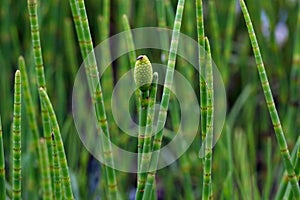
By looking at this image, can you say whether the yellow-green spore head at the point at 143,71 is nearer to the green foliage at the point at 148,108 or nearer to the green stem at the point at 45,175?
the green foliage at the point at 148,108

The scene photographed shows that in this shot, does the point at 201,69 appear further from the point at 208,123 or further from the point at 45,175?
the point at 45,175

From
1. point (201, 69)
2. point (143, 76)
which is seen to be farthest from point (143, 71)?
point (201, 69)

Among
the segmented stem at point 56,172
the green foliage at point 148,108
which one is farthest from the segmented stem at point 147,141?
the segmented stem at point 56,172

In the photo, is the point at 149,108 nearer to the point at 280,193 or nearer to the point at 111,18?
the point at 280,193

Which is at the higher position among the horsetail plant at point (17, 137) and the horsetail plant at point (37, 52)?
the horsetail plant at point (37, 52)

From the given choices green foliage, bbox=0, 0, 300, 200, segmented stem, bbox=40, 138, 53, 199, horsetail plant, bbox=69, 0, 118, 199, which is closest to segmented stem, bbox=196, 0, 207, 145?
green foliage, bbox=0, 0, 300, 200

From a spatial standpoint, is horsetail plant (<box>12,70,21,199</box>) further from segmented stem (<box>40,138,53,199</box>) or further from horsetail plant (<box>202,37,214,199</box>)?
horsetail plant (<box>202,37,214,199</box>)

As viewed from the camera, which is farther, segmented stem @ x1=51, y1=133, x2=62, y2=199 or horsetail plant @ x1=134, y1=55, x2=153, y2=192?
segmented stem @ x1=51, y1=133, x2=62, y2=199

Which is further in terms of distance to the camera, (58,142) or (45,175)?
(45,175)
